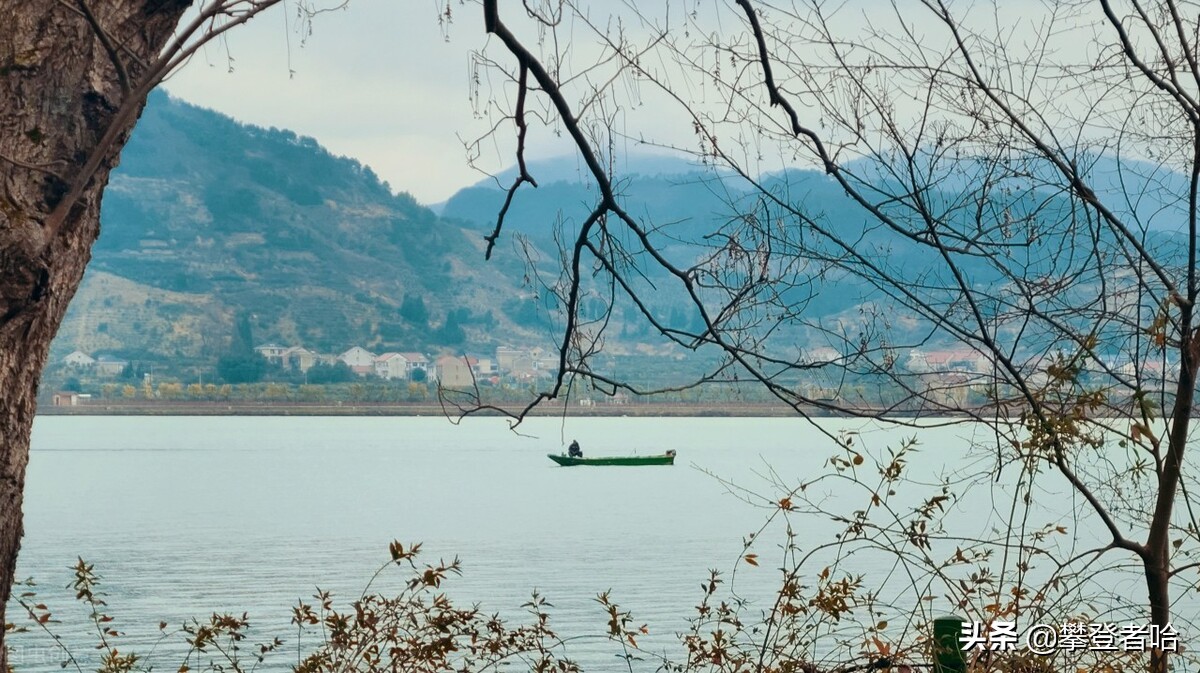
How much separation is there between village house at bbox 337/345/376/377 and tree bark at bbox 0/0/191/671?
106m

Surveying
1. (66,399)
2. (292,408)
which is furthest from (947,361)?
(66,399)

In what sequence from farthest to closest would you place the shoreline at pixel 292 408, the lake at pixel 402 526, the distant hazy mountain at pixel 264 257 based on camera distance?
the distant hazy mountain at pixel 264 257
the shoreline at pixel 292 408
the lake at pixel 402 526

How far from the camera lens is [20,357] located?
286 cm

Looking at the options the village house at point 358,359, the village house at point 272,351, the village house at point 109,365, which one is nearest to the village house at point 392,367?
the village house at point 358,359

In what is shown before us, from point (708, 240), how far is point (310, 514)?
151ft

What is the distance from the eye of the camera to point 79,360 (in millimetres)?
115500

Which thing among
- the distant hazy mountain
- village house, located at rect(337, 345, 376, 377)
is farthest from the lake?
the distant hazy mountain

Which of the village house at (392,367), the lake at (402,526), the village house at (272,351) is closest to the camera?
the lake at (402,526)

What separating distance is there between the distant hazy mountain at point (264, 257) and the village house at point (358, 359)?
2.22 m

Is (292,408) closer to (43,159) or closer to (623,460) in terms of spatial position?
(623,460)

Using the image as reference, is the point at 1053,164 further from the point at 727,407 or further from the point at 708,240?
the point at 727,407

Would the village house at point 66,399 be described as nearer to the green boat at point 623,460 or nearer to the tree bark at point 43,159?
the green boat at point 623,460

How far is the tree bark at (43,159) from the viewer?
2768mm

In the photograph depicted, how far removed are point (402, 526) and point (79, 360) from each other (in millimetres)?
82337
